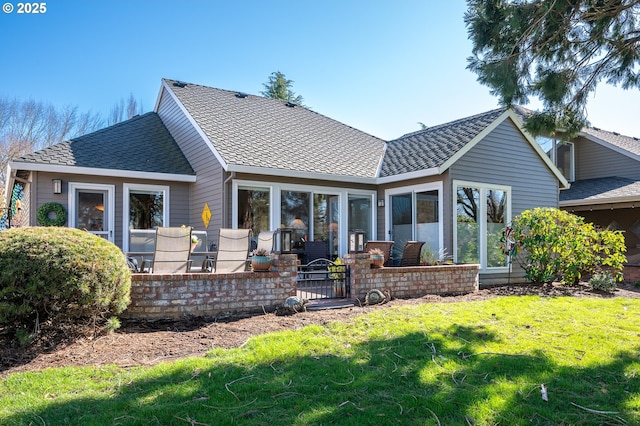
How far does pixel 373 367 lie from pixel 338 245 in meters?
7.06

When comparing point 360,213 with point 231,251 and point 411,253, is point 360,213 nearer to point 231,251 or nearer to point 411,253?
point 411,253

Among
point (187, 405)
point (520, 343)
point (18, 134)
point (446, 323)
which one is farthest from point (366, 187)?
point (18, 134)

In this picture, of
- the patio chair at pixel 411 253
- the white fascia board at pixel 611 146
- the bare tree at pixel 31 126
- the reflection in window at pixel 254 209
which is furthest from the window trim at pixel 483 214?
the bare tree at pixel 31 126

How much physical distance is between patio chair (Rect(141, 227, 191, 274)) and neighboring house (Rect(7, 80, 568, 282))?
2677 mm

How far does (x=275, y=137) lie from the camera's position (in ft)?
37.3

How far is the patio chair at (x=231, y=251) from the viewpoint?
655cm

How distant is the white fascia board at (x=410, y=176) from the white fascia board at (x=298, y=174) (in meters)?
0.24

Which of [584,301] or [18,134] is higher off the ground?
[18,134]

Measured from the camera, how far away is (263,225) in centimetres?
976

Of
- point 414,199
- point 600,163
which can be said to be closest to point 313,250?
point 414,199

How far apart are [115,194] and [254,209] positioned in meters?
3.23

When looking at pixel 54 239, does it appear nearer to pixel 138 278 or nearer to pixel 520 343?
pixel 138 278

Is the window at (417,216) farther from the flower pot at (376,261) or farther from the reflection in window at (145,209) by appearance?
the reflection in window at (145,209)

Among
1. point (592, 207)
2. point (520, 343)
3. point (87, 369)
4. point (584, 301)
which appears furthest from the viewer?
point (592, 207)
